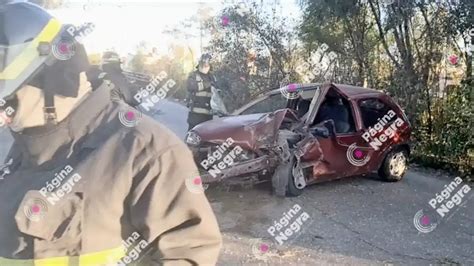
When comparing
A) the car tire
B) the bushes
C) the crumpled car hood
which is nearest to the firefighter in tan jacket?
the crumpled car hood

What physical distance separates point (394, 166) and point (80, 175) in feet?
24.3

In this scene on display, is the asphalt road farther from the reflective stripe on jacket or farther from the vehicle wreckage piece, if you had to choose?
the reflective stripe on jacket

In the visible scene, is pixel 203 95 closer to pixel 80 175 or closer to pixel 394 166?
pixel 394 166

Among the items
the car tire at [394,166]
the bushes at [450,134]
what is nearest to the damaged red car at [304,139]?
the car tire at [394,166]

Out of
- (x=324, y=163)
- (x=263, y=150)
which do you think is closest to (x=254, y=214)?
(x=263, y=150)

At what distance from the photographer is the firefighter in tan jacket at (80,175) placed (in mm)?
1280

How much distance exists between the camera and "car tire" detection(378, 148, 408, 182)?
8.09m

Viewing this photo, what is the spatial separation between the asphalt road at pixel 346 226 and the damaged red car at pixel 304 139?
29cm

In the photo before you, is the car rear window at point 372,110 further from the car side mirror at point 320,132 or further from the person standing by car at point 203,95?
the person standing by car at point 203,95

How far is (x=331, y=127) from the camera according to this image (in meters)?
7.40

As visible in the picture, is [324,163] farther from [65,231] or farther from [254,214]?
[65,231]

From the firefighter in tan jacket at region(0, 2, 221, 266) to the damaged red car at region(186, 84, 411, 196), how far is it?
495 centimetres

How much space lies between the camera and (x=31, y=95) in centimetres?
135

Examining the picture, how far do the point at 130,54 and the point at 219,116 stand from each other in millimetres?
13969
